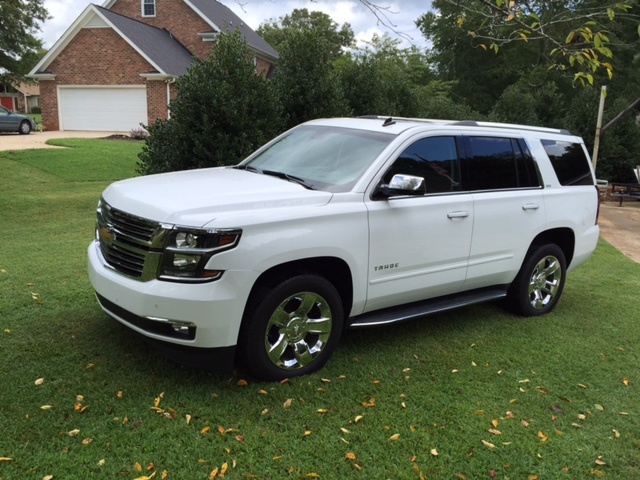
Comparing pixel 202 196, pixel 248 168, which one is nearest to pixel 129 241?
pixel 202 196

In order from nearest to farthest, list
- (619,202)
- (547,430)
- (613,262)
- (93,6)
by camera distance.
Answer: (547,430)
(613,262)
(619,202)
(93,6)

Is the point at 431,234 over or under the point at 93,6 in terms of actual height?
under

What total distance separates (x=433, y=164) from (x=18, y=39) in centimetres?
5051

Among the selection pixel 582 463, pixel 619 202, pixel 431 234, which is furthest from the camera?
pixel 619 202

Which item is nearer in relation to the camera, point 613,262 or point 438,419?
point 438,419

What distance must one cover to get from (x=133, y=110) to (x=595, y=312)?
2540cm

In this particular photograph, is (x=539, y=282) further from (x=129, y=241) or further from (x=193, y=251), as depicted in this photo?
(x=129, y=241)

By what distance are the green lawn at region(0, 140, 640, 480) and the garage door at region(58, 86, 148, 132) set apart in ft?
76.8

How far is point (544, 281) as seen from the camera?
19.2 ft

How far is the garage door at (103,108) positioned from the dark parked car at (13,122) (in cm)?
296

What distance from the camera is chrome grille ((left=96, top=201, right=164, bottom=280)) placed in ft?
11.6

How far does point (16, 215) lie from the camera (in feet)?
31.2

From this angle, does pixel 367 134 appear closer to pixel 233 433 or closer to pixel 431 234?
pixel 431 234

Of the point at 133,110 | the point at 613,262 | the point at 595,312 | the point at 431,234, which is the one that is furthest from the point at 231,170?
the point at 133,110
